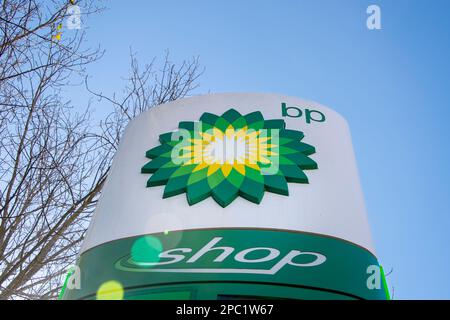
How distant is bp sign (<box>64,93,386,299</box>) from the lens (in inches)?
181

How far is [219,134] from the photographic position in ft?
19.5

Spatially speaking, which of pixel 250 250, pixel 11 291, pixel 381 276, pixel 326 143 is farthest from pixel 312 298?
pixel 11 291

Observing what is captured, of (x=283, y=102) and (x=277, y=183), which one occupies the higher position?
(x=283, y=102)

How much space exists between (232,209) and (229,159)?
2.42ft

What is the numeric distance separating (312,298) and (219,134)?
2.29 meters

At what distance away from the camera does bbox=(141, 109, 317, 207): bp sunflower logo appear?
17.6ft

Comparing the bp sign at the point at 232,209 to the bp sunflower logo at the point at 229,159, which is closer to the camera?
the bp sign at the point at 232,209

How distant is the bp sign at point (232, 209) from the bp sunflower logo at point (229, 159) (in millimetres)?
12

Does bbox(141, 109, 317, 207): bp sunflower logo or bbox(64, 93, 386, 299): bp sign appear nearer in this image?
bbox(64, 93, 386, 299): bp sign

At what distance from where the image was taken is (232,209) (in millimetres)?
5195

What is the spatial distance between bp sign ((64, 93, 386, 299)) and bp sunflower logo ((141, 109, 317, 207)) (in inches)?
0.5

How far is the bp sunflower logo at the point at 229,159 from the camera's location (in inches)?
211

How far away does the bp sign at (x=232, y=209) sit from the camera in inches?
181
